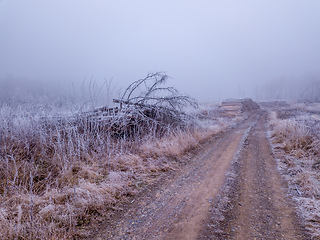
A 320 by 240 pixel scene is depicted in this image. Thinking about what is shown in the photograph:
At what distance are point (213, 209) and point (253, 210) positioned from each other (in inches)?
27.5

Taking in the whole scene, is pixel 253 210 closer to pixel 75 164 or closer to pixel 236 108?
pixel 75 164

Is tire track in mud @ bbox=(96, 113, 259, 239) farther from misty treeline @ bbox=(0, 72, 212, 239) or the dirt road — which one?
misty treeline @ bbox=(0, 72, 212, 239)

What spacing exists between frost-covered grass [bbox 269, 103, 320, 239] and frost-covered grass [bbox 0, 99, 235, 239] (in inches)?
119

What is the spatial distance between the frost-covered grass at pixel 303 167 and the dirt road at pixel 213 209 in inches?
8.5

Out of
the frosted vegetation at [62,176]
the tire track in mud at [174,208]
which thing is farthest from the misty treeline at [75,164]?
the tire track in mud at [174,208]

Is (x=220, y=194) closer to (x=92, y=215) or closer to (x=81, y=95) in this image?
(x=92, y=215)

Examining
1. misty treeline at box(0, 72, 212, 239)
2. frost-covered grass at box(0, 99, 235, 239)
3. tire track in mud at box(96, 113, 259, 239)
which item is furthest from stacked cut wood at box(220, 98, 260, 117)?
tire track in mud at box(96, 113, 259, 239)

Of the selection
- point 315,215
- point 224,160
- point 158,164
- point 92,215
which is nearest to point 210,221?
point 315,215

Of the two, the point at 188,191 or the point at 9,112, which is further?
the point at 9,112

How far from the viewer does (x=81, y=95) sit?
6938 mm

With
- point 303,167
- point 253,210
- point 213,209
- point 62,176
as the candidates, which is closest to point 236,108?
point 303,167

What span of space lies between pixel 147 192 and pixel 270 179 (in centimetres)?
311

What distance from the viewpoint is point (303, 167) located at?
5.01 m

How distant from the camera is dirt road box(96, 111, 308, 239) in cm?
256
